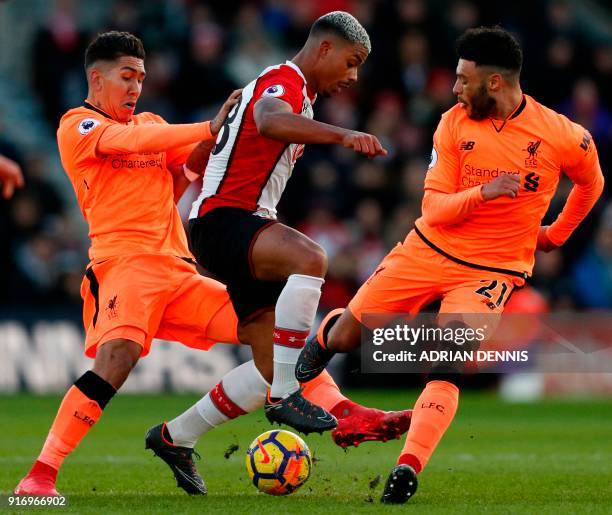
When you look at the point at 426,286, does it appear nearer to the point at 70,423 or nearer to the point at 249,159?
the point at 249,159

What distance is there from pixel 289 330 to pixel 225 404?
868 millimetres

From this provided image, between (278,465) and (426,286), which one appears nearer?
(278,465)

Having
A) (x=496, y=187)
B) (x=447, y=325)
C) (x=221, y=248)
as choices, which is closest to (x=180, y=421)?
(x=221, y=248)

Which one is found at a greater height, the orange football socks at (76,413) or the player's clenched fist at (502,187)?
the player's clenched fist at (502,187)

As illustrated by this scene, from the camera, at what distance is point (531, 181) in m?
7.49

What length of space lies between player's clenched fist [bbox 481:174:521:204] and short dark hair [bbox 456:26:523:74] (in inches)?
28.7

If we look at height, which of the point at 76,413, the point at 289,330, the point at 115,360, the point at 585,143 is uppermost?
the point at 585,143

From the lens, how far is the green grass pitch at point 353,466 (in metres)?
6.99

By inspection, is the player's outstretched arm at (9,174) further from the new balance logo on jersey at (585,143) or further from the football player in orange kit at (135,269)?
the new balance logo on jersey at (585,143)

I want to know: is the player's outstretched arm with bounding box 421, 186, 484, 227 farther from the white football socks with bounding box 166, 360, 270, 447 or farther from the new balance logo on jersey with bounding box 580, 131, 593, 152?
the white football socks with bounding box 166, 360, 270, 447

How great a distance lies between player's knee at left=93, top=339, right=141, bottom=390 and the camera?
7285 millimetres

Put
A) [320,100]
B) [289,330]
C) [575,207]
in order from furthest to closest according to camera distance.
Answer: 1. [320,100]
2. [575,207]
3. [289,330]

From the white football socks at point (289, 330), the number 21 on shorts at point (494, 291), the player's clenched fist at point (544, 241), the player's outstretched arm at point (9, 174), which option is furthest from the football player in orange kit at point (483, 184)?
the player's outstretched arm at point (9, 174)

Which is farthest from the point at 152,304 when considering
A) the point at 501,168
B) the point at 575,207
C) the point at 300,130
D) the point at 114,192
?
the point at 575,207
